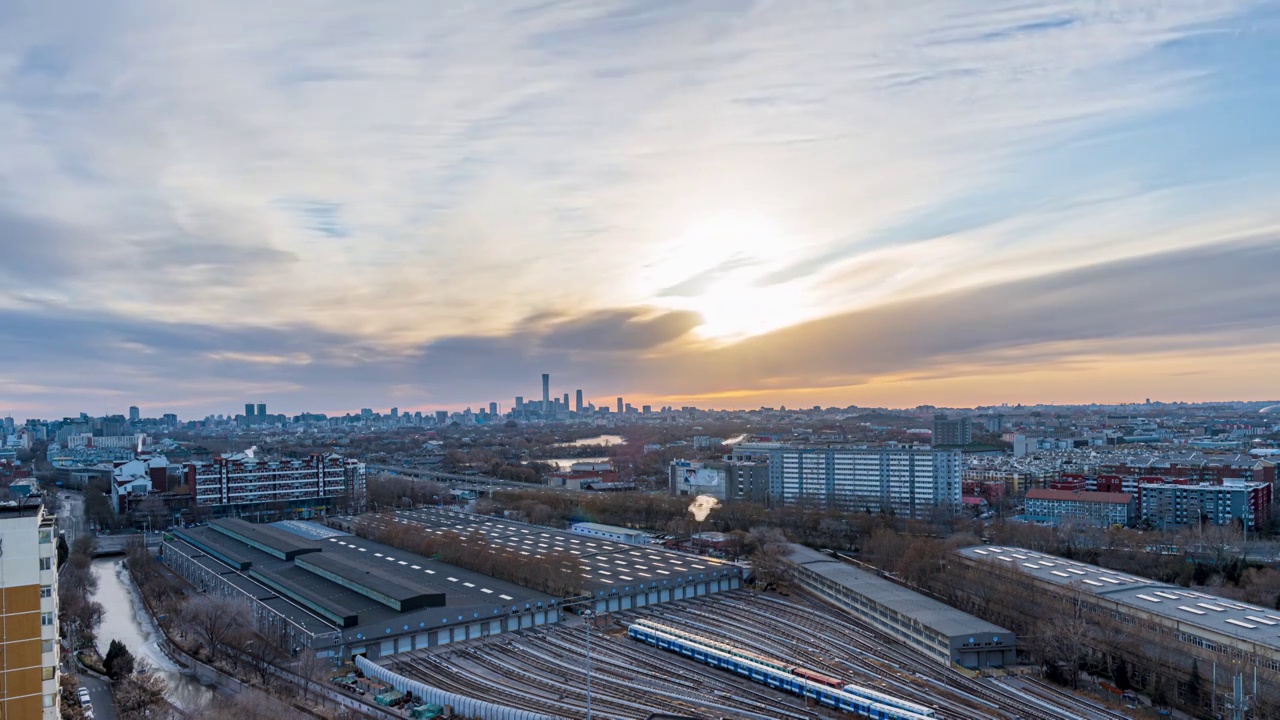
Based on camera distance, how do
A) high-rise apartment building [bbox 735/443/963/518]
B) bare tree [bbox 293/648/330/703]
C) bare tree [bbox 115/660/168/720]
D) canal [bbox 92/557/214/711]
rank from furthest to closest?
high-rise apartment building [bbox 735/443/963/518], canal [bbox 92/557/214/711], bare tree [bbox 293/648/330/703], bare tree [bbox 115/660/168/720]

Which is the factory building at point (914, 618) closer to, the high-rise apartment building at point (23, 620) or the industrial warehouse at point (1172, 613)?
the industrial warehouse at point (1172, 613)

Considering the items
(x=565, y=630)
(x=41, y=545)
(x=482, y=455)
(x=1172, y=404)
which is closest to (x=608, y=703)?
(x=565, y=630)

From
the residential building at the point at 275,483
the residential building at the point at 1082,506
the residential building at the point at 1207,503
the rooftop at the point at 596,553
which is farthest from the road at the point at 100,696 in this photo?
the residential building at the point at 1207,503

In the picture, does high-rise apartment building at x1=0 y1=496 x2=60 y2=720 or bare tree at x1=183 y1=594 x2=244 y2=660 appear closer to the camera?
high-rise apartment building at x1=0 y1=496 x2=60 y2=720

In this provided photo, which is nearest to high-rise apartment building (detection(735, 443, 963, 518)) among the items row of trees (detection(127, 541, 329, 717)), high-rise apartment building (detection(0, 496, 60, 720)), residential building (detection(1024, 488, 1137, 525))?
residential building (detection(1024, 488, 1137, 525))

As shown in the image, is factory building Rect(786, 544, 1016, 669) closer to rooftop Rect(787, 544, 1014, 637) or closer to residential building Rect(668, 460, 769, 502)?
rooftop Rect(787, 544, 1014, 637)

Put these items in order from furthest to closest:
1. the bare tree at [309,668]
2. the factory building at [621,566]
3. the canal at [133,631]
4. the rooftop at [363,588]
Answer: the factory building at [621,566] < the rooftop at [363,588] < the canal at [133,631] < the bare tree at [309,668]
